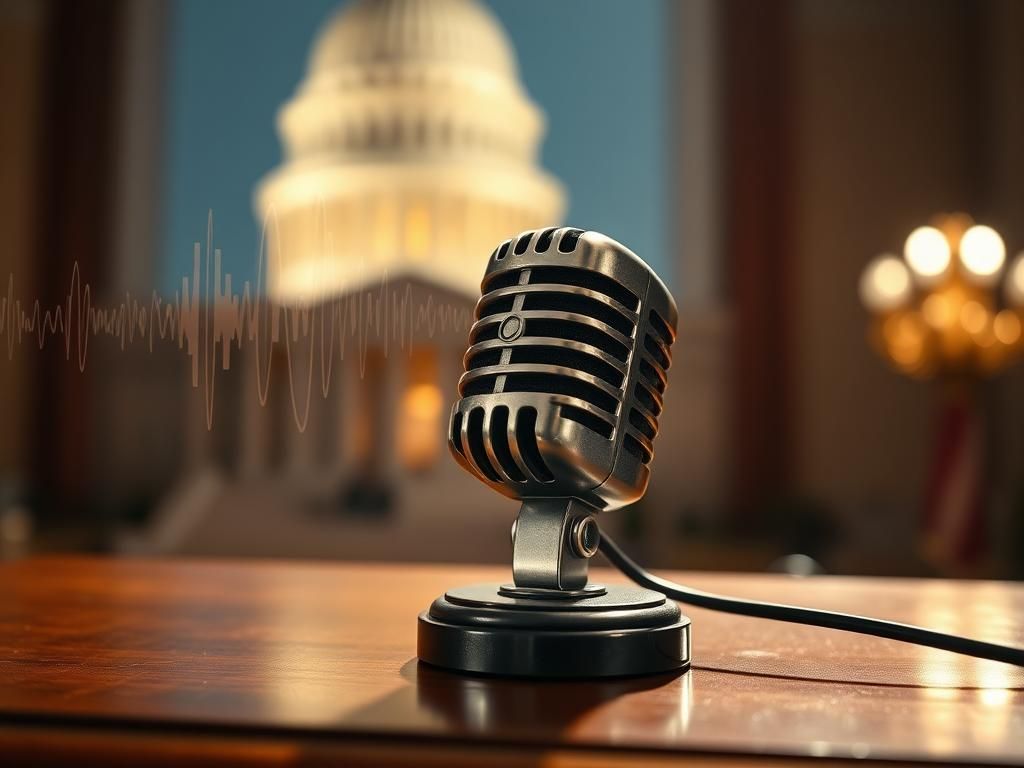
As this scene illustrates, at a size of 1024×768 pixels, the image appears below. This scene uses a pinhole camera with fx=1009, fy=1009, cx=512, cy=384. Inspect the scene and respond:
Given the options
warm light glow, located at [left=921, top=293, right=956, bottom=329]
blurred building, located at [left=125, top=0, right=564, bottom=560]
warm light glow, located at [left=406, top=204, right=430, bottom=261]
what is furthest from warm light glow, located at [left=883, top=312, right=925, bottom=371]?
warm light glow, located at [left=406, top=204, right=430, bottom=261]

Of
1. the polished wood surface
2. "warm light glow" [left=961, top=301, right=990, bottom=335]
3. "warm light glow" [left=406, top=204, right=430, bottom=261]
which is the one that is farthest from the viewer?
"warm light glow" [left=406, top=204, right=430, bottom=261]

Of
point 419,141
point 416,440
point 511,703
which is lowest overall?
point 511,703

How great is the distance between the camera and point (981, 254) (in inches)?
141

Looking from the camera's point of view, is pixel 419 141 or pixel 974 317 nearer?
pixel 974 317

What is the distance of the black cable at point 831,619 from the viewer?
1.35ft

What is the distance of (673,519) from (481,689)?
6.91m

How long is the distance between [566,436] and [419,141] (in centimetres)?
928

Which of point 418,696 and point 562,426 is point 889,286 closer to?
point 562,426

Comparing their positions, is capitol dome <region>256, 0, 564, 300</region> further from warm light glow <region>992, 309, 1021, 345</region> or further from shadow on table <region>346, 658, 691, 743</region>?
shadow on table <region>346, 658, 691, 743</region>

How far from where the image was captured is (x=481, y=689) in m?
0.37

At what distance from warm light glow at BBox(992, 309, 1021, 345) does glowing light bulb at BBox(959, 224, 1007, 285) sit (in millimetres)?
169

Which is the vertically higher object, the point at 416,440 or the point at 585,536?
the point at 416,440

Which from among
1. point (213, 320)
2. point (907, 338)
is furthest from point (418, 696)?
point (907, 338)

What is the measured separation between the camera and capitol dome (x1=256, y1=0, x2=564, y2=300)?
8.82 m
